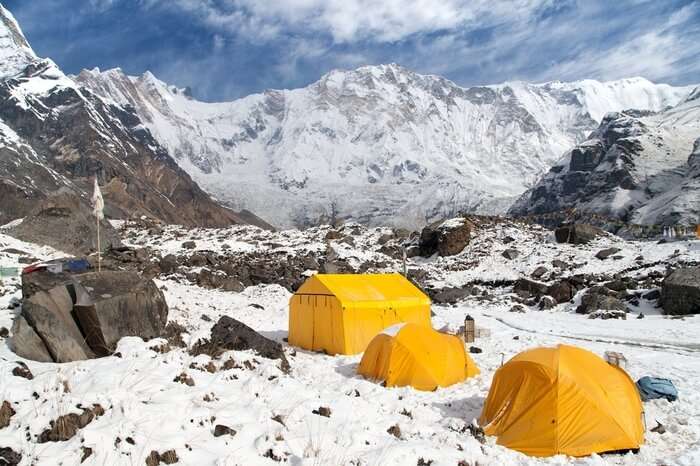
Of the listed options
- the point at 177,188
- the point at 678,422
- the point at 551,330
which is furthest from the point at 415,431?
the point at 177,188

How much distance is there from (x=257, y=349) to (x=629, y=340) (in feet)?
44.6

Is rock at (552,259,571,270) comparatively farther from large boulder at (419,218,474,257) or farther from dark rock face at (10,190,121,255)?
dark rock face at (10,190,121,255)

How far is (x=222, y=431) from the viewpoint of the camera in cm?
737

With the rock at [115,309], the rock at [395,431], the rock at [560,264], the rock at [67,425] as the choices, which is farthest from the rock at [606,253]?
the rock at [67,425]

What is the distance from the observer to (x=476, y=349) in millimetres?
16438

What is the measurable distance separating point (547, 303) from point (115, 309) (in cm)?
2310

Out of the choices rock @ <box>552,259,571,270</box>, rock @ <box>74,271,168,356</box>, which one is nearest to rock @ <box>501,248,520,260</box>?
rock @ <box>552,259,571,270</box>

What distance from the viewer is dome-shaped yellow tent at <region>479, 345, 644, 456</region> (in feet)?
27.8

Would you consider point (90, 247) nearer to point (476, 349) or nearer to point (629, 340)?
point (476, 349)

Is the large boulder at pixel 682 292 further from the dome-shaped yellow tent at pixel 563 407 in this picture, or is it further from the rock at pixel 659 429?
the rock at pixel 659 429

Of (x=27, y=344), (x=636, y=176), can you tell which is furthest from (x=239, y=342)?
(x=636, y=176)

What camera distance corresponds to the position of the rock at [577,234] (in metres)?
42.9

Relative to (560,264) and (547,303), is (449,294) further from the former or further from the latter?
(560,264)

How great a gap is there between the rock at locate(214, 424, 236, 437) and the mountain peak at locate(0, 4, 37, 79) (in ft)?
632
